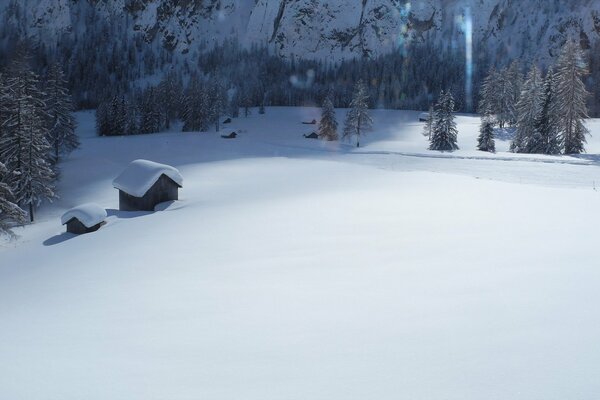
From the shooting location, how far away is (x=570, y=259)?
31.4ft

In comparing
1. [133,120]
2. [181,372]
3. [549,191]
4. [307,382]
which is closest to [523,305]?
[307,382]

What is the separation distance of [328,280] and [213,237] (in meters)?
7.07

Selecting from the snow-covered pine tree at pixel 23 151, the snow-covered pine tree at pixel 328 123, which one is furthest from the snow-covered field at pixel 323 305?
the snow-covered pine tree at pixel 328 123

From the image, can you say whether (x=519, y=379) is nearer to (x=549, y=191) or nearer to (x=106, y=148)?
(x=549, y=191)

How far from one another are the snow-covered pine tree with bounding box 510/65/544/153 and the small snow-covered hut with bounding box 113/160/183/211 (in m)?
43.9

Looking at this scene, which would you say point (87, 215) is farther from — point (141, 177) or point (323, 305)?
point (323, 305)

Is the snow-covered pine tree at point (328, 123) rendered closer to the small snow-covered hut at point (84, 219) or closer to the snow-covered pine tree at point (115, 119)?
the snow-covered pine tree at point (115, 119)

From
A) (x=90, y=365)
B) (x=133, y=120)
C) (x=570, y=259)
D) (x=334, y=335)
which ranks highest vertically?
(x=133, y=120)

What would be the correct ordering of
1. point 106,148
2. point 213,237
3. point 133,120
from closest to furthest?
point 213,237 → point 106,148 → point 133,120

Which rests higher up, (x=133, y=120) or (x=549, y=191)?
(x=133, y=120)

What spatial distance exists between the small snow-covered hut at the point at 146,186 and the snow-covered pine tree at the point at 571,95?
41824mm

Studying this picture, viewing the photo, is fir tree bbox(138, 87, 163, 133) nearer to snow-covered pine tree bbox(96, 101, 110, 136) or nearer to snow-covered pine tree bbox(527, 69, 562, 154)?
snow-covered pine tree bbox(96, 101, 110, 136)

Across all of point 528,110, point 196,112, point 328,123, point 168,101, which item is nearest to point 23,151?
point 328,123

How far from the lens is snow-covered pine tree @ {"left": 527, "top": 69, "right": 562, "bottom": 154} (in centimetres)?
5034
